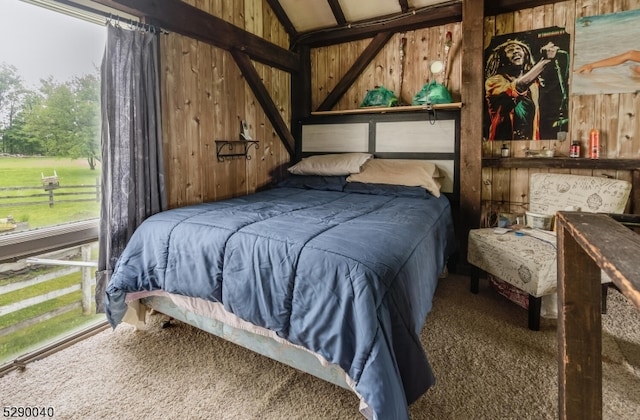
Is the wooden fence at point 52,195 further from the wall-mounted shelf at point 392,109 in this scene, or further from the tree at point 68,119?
the wall-mounted shelf at point 392,109

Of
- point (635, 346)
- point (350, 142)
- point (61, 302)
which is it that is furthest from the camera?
point (350, 142)

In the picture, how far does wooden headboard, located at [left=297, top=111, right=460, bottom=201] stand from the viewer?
3252 mm

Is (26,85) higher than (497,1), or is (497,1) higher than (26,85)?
(497,1)

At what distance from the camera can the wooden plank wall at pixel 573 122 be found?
2.78 metres

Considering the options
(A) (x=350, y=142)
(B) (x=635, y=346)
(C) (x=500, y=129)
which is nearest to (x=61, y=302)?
(A) (x=350, y=142)

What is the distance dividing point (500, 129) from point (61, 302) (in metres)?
3.68

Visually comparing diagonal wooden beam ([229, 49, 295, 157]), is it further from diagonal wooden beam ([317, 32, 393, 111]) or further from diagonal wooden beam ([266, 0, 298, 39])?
diagonal wooden beam ([266, 0, 298, 39])


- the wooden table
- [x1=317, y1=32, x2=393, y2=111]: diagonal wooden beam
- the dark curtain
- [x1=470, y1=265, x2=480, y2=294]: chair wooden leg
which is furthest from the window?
[x1=470, y1=265, x2=480, y2=294]: chair wooden leg

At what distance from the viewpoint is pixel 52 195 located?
2184mm

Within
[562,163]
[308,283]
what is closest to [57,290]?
[308,283]

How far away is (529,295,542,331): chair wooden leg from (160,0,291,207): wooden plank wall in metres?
2.47

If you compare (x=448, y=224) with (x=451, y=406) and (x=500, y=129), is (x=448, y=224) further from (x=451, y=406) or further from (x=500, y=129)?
(x=451, y=406)

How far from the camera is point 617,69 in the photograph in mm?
2775

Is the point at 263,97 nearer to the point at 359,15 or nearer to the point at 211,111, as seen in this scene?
the point at 211,111
